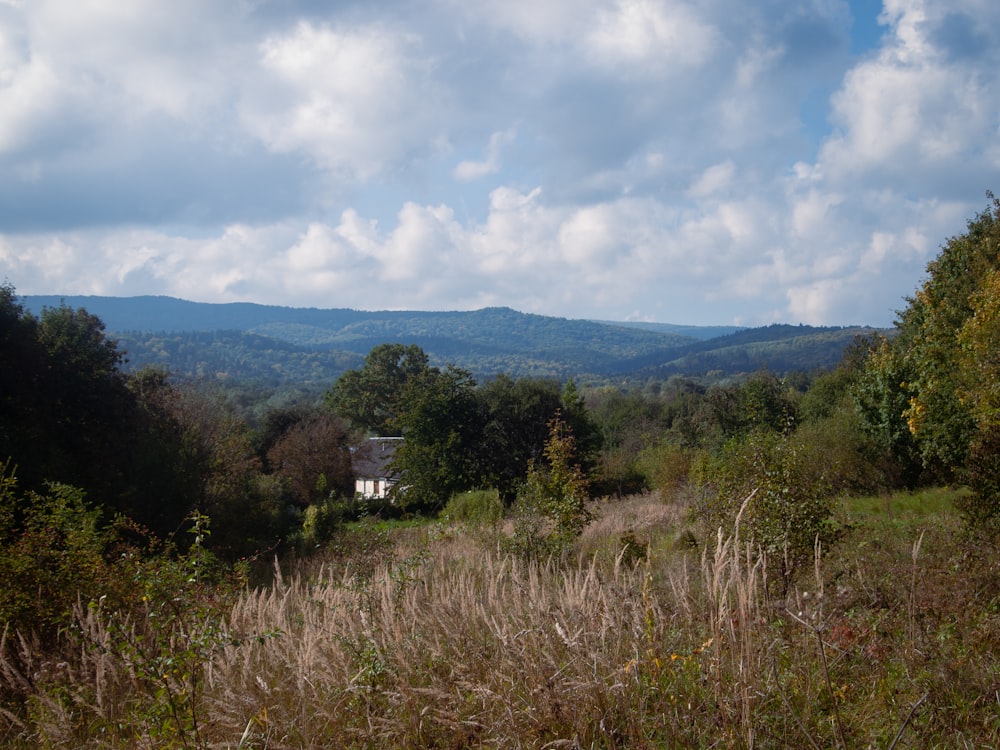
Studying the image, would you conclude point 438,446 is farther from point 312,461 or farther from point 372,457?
point 372,457

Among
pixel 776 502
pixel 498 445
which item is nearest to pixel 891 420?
pixel 776 502

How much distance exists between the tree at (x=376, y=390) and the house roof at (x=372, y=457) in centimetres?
819

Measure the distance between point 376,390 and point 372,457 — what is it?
14.6m

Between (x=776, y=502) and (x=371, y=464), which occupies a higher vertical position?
(x=776, y=502)

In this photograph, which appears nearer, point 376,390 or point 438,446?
point 438,446

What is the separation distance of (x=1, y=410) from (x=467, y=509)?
16.0m

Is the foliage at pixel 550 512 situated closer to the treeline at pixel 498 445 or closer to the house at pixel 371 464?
the treeline at pixel 498 445

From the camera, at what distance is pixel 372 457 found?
55000 mm

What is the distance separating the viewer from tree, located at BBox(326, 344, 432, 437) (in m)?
66.8

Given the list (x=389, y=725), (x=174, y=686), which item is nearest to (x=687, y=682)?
(x=389, y=725)

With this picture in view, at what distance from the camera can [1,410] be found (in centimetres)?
1758

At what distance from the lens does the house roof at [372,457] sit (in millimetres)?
51531

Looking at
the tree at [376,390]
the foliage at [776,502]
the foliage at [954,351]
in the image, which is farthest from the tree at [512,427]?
the foliage at [776,502]

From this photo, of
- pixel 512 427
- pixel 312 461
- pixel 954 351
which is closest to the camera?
pixel 954 351
